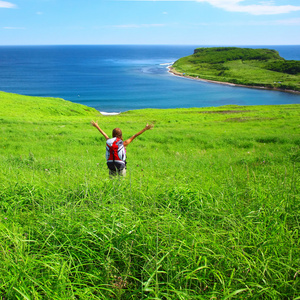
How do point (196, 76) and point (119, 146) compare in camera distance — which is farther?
point (196, 76)

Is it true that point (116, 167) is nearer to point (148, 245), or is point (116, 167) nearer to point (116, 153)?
point (116, 153)

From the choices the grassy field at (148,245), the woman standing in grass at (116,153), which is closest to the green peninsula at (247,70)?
the woman standing in grass at (116,153)

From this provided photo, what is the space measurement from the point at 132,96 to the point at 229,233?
289 feet

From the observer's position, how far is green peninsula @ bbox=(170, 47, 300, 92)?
115137 mm

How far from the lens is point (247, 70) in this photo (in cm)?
14525

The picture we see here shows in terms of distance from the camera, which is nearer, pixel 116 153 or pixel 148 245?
pixel 148 245

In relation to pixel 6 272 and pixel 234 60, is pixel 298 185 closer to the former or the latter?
pixel 6 272

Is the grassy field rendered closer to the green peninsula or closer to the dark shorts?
the dark shorts

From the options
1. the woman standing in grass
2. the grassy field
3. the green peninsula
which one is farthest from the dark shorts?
the green peninsula

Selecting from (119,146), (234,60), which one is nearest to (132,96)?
(119,146)

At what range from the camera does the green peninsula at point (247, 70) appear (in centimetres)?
11514

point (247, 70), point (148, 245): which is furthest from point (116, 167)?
point (247, 70)

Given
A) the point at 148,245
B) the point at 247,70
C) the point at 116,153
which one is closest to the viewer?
the point at 148,245

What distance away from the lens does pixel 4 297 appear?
294 cm
